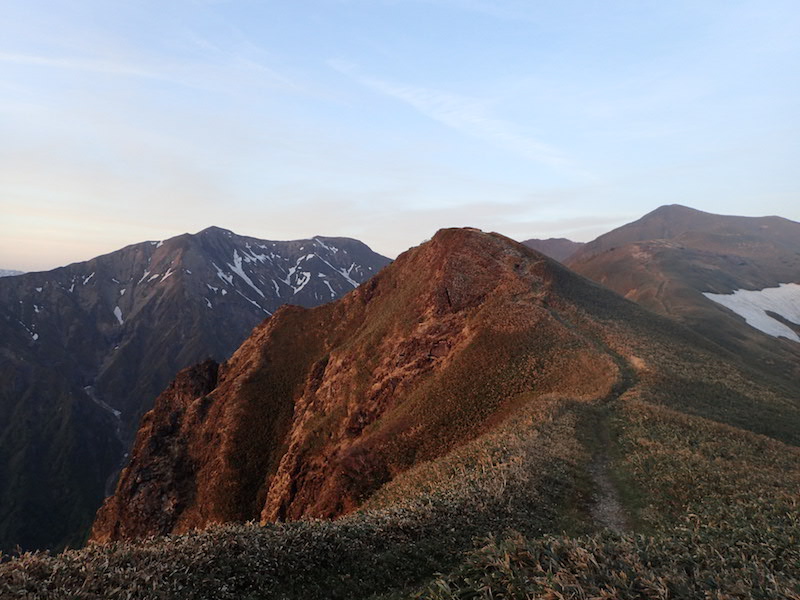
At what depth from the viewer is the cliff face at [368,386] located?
4647 centimetres

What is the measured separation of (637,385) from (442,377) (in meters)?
21.9

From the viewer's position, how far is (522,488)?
70.3 ft

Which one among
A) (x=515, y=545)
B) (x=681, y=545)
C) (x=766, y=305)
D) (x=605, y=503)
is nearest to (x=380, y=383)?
(x=605, y=503)

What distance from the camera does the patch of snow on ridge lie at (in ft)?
387

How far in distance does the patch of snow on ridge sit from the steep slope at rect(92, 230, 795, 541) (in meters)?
73.7

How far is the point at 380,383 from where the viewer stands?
65.2 metres

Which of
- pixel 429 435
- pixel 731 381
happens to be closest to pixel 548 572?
pixel 429 435

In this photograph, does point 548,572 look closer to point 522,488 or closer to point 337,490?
point 522,488

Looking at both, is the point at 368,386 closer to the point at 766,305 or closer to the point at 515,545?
the point at 515,545

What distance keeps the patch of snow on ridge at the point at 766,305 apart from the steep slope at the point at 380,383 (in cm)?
7365

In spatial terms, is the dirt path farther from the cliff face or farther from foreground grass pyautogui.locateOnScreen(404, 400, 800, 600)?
the cliff face

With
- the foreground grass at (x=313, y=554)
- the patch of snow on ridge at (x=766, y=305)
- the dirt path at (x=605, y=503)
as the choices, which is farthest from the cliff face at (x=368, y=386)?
the patch of snow on ridge at (x=766, y=305)

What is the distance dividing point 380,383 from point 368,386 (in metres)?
2.67

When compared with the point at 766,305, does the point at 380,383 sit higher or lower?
lower
